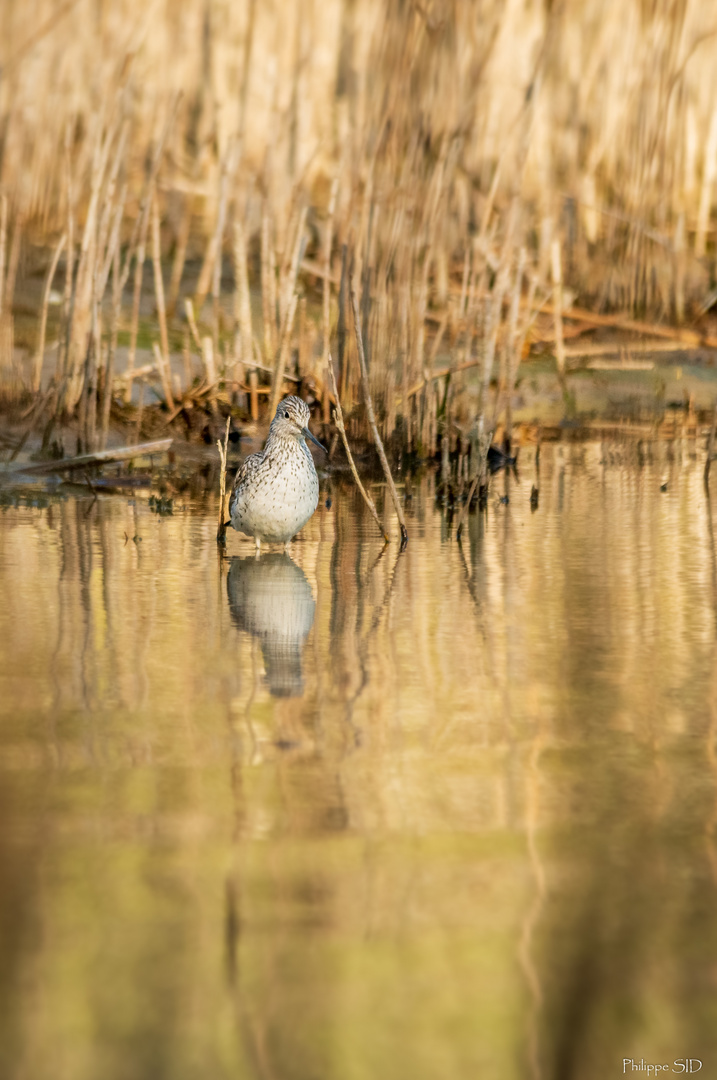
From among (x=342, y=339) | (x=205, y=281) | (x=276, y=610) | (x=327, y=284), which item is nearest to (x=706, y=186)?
(x=205, y=281)

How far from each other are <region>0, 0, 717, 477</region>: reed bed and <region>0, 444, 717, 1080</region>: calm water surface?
2349 millimetres

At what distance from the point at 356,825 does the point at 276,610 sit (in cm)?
203

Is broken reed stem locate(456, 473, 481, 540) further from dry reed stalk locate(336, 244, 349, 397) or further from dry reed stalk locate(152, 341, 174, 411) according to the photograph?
dry reed stalk locate(152, 341, 174, 411)

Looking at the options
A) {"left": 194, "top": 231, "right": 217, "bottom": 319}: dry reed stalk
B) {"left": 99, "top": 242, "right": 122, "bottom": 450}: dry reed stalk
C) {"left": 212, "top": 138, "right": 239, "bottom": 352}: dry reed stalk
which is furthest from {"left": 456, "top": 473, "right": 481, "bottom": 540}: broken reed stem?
{"left": 194, "top": 231, "right": 217, "bottom": 319}: dry reed stalk

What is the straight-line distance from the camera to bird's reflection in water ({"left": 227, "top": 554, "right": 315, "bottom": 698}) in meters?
4.18

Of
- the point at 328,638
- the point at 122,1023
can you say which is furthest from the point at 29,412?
the point at 122,1023

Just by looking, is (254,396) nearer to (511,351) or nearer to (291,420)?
(511,351)

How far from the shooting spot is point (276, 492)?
19.8ft

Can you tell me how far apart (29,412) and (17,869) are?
5.52 m

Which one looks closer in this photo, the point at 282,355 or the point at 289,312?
the point at 289,312

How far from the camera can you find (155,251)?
8398 mm

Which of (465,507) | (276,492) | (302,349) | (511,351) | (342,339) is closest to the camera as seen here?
(276,492)

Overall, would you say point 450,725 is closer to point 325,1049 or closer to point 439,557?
point 325,1049

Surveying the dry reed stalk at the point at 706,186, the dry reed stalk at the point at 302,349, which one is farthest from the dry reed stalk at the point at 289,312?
the dry reed stalk at the point at 706,186
